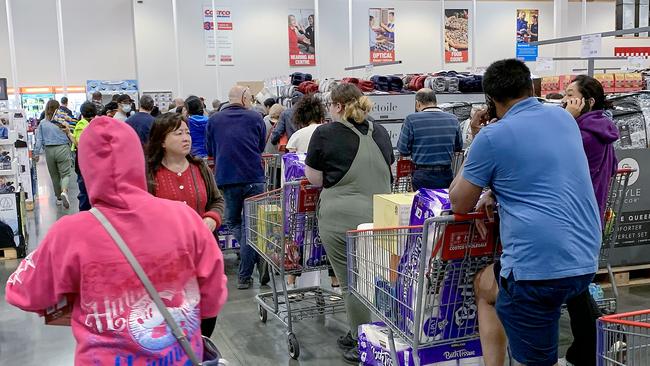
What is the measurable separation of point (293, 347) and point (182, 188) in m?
1.27

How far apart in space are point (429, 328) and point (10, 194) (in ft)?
19.4

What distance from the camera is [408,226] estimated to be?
260 cm

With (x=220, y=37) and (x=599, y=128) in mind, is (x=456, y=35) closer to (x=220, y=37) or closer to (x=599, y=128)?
(x=220, y=37)

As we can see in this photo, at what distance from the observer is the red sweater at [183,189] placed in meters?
3.41

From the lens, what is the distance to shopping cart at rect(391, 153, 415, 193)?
5.71 m

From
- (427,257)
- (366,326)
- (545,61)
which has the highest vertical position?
(545,61)

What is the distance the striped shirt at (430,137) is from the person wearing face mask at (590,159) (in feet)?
5.53

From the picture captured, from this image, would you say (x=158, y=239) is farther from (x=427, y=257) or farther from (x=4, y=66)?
(x=4, y=66)

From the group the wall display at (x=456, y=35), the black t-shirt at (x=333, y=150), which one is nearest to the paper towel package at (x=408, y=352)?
the black t-shirt at (x=333, y=150)

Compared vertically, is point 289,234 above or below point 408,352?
above

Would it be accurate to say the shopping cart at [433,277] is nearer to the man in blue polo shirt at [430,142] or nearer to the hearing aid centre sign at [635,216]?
the man in blue polo shirt at [430,142]

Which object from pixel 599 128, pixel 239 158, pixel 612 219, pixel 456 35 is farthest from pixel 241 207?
pixel 456 35

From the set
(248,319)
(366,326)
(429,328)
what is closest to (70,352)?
(248,319)

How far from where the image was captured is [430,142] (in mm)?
5438
